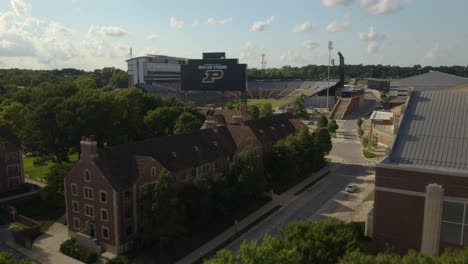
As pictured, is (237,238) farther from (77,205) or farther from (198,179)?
(77,205)

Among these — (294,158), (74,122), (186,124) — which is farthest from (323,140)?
(74,122)

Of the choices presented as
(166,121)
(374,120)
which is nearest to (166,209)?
(166,121)

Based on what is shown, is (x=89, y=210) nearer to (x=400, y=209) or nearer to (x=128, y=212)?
(x=128, y=212)

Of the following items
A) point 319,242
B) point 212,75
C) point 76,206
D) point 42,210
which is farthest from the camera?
point 212,75

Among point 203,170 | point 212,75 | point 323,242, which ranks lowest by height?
point 203,170

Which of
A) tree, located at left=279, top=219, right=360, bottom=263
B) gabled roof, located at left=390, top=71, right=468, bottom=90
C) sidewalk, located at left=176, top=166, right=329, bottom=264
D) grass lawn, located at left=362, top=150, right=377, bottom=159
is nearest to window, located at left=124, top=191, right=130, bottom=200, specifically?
sidewalk, located at left=176, top=166, right=329, bottom=264

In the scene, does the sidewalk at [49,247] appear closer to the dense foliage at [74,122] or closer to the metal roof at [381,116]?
the dense foliage at [74,122]

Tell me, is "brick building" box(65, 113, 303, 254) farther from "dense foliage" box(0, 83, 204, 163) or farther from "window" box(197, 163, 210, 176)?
"dense foliage" box(0, 83, 204, 163)
